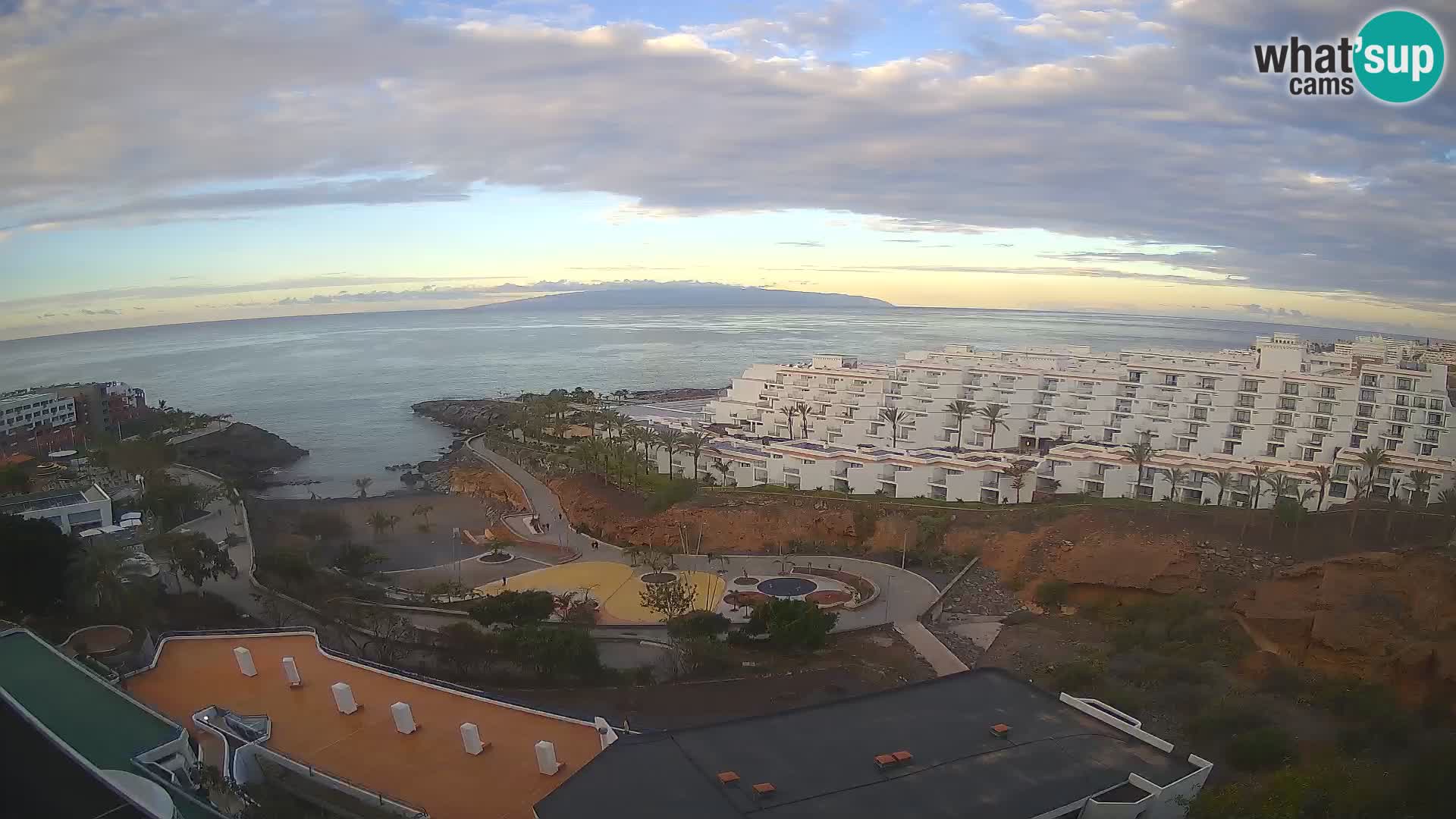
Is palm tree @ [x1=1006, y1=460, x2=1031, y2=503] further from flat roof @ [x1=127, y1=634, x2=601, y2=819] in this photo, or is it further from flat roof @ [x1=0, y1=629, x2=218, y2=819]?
flat roof @ [x1=0, y1=629, x2=218, y2=819]

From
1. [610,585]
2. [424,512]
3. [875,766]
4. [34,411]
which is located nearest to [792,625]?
[610,585]

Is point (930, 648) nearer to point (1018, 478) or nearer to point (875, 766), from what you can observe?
point (875, 766)

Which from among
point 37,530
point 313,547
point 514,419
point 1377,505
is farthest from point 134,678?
point 514,419

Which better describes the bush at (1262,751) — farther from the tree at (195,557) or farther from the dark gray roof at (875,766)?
the tree at (195,557)

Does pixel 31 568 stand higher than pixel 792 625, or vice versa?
pixel 31 568

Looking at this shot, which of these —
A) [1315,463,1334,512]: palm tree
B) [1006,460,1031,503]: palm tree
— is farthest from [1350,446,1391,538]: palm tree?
[1006,460,1031,503]: palm tree

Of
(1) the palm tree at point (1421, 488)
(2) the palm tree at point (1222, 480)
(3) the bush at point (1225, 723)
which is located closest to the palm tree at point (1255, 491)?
(2) the palm tree at point (1222, 480)

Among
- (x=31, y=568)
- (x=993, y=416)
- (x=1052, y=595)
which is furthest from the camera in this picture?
(x=993, y=416)
